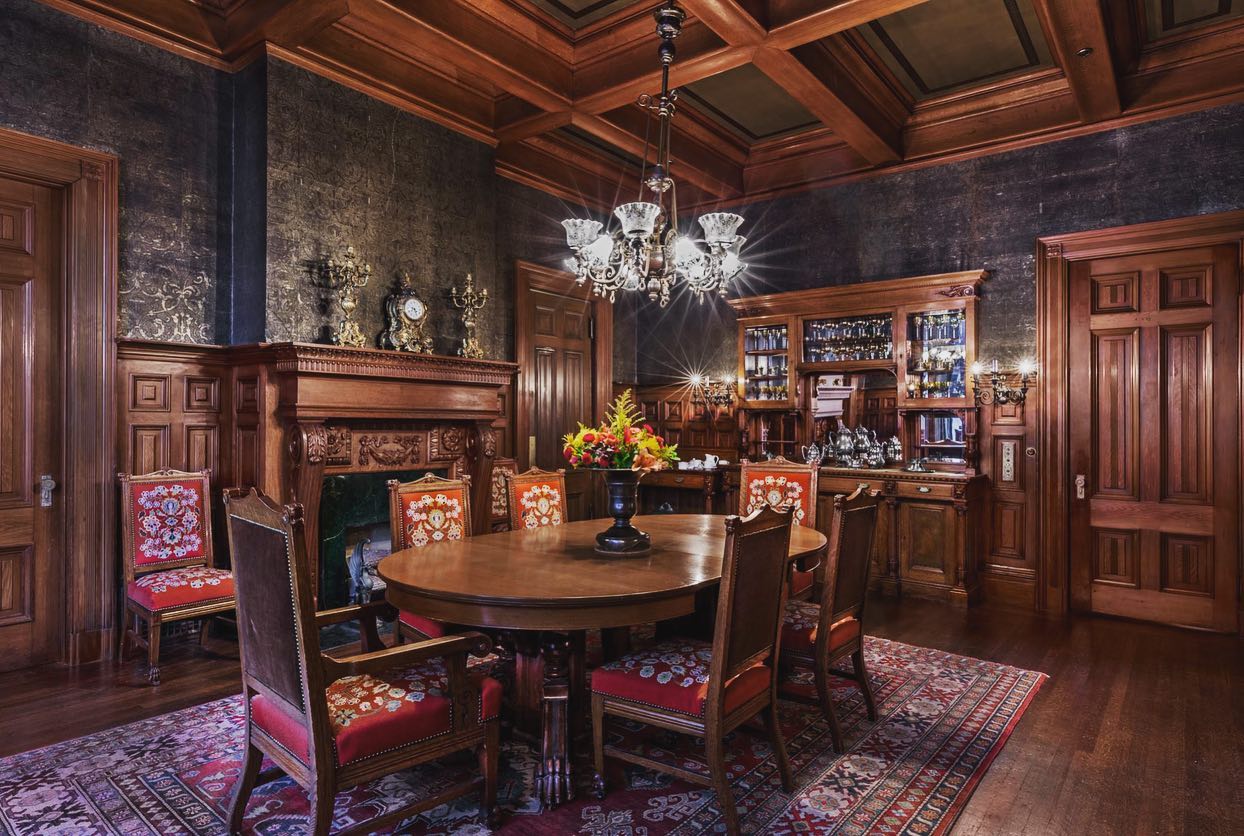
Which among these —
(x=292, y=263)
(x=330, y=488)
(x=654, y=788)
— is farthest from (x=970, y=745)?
(x=292, y=263)

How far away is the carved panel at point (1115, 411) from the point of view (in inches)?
196

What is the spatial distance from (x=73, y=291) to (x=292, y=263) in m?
1.10

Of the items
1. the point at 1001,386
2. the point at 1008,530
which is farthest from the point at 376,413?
the point at 1008,530

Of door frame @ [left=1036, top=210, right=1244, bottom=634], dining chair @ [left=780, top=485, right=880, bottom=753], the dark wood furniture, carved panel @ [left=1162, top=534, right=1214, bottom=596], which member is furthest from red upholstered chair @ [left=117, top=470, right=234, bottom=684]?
carved panel @ [left=1162, top=534, right=1214, bottom=596]

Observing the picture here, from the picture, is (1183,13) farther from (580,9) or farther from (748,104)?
(580,9)

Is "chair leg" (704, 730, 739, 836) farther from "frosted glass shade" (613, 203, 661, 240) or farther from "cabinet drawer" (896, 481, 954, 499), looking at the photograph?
"cabinet drawer" (896, 481, 954, 499)

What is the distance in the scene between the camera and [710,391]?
272 inches

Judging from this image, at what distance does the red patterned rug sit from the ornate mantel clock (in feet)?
7.88

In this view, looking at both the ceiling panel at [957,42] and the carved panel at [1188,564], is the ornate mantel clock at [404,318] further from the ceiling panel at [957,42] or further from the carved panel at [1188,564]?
the carved panel at [1188,564]

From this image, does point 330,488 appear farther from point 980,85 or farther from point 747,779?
point 980,85

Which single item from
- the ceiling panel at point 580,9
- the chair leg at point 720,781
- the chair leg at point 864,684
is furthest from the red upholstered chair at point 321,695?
the ceiling panel at point 580,9

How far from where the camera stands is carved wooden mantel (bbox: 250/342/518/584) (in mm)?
4168

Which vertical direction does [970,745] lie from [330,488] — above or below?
below

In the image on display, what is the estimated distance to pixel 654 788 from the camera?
259 cm
